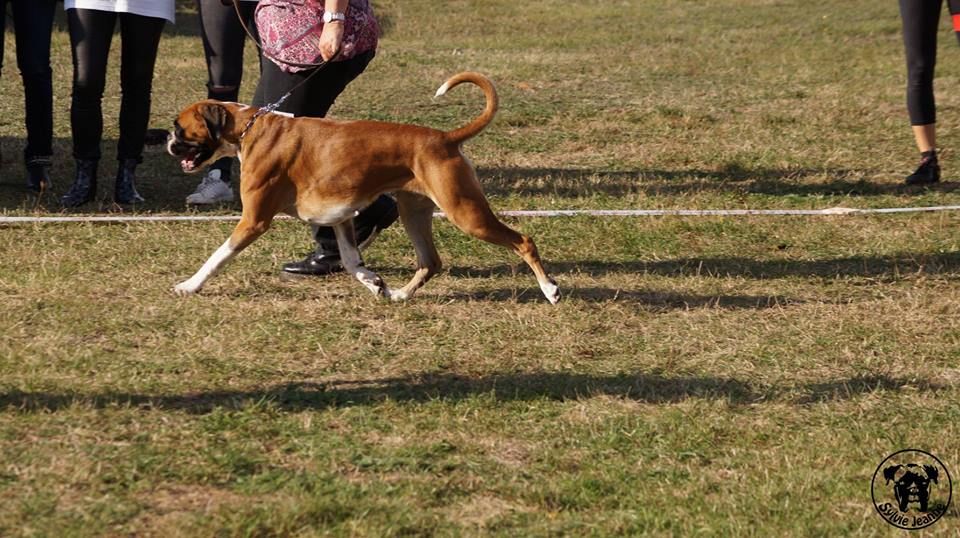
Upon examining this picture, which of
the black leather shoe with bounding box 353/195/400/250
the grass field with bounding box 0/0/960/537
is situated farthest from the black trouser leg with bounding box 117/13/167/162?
the black leather shoe with bounding box 353/195/400/250

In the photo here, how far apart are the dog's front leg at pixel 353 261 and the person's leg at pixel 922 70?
3919mm

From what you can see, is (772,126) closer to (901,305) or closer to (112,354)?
(901,305)

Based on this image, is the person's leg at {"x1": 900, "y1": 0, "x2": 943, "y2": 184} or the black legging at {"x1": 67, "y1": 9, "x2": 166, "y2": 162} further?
the person's leg at {"x1": 900, "y1": 0, "x2": 943, "y2": 184}

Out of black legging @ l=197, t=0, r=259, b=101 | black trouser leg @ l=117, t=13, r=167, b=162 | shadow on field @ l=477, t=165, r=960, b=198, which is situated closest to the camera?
black trouser leg @ l=117, t=13, r=167, b=162

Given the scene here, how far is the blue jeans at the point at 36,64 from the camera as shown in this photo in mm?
7820

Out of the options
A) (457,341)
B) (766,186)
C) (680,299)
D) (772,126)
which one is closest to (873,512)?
(457,341)

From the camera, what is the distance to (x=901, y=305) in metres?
6.41

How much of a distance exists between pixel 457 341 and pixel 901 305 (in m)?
2.04

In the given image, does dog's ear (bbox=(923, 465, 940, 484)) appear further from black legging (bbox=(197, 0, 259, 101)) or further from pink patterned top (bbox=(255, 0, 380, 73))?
black legging (bbox=(197, 0, 259, 101))

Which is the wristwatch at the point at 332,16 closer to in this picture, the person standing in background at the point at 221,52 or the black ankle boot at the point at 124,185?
the person standing in background at the point at 221,52

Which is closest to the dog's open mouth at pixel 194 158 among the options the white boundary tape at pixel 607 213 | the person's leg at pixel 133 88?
the white boundary tape at pixel 607 213

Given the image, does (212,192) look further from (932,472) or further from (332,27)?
(932,472)

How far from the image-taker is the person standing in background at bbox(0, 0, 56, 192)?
308 inches

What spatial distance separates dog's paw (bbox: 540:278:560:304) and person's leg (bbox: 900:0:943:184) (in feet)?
11.4
